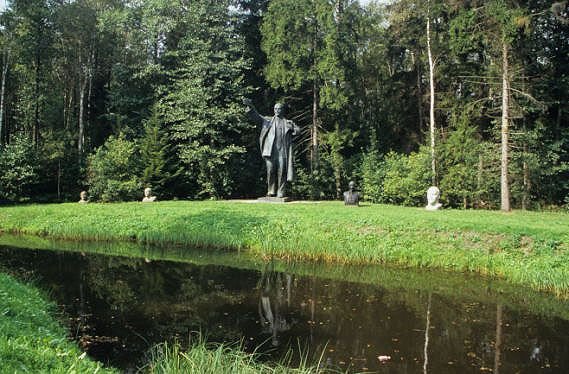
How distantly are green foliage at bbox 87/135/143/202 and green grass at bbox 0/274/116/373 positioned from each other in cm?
1453

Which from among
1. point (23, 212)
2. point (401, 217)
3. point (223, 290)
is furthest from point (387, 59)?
point (223, 290)

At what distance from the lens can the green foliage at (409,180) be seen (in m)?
21.8

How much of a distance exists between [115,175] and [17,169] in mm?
4311

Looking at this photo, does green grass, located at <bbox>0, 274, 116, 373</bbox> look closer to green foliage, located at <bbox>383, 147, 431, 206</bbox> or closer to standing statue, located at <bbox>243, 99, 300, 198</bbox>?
standing statue, located at <bbox>243, 99, 300, 198</bbox>

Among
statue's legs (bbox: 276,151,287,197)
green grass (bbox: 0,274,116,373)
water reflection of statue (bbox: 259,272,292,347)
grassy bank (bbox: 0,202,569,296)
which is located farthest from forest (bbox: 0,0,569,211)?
green grass (bbox: 0,274,116,373)

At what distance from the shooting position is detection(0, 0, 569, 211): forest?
855 inches

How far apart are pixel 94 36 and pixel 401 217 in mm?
20247

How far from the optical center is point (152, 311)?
8.13m

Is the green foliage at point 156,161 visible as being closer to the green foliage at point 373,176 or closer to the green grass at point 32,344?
the green foliage at point 373,176

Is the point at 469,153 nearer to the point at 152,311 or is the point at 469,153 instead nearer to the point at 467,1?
the point at 467,1

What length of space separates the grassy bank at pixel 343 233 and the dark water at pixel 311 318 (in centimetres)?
111

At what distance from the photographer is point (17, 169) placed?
22000 millimetres

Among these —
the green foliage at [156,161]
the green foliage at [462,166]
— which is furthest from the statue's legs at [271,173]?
the green foliage at [462,166]

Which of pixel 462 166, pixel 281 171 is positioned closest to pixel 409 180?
pixel 462 166
